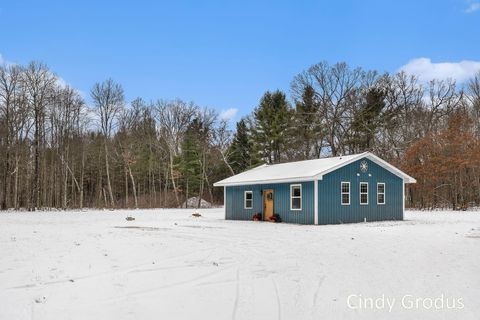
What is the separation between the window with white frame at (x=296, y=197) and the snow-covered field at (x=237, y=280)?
8782mm

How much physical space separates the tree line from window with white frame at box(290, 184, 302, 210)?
1693 centimetres

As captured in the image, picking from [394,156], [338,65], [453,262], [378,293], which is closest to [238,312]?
[378,293]

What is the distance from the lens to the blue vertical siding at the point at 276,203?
2119cm

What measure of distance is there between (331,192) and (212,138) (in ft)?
103

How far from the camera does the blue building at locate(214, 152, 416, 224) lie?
69.1ft

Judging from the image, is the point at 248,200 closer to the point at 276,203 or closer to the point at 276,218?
the point at 276,203

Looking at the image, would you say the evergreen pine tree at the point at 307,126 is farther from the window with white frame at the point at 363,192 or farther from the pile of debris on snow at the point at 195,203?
the window with white frame at the point at 363,192

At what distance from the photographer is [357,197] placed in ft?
73.0

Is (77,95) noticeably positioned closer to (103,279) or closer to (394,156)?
(394,156)

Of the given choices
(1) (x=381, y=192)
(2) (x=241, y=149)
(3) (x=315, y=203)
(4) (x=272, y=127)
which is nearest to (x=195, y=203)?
(2) (x=241, y=149)

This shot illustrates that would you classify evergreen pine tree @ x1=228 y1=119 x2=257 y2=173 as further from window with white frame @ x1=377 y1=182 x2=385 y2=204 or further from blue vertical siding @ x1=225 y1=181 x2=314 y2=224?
window with white frame @ x1=377 y1=182 x2=385 y2=204

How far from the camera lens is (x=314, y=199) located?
20797 mm

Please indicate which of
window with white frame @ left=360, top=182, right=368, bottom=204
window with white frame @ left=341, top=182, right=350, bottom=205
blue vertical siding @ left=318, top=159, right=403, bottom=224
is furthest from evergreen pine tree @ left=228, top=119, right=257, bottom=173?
window with white frame @ left=341, top=182, right=350, bottom=205

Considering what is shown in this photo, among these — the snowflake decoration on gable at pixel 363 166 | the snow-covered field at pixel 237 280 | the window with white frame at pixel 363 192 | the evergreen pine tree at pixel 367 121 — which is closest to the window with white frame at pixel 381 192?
the window with white frame at pixel 363 192
